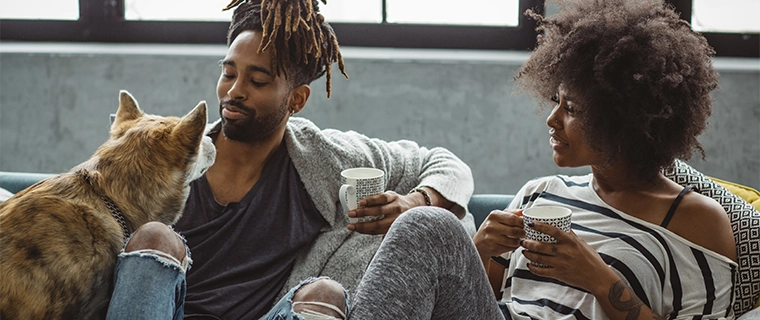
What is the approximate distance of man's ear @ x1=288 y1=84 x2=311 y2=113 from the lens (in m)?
2.07

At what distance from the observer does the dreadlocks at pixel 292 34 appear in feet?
6.47

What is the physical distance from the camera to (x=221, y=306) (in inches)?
73.3

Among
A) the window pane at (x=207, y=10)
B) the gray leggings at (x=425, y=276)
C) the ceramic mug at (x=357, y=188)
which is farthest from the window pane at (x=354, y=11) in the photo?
the gray leggings at (x=425, y=276)

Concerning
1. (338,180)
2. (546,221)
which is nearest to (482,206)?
(338,180)

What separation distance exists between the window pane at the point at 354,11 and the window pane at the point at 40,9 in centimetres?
114

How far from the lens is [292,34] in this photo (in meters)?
2.01

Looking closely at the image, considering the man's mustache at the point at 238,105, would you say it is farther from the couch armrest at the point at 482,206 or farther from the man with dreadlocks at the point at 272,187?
the couch armrest at the point at 482,206

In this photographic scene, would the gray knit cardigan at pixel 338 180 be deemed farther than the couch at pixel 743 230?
Yes

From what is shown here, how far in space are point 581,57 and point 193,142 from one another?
2.88 feet

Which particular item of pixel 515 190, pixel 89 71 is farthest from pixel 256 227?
pixel 89 71

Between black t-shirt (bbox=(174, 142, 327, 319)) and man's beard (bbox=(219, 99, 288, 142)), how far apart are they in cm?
10

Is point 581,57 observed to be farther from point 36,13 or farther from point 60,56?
point 36,13

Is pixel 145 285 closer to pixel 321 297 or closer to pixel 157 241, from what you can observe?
pixel 157 241

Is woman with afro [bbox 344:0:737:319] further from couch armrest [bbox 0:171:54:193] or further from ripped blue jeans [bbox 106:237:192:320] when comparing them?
couch armrest [bbox 0:171:54:193]
